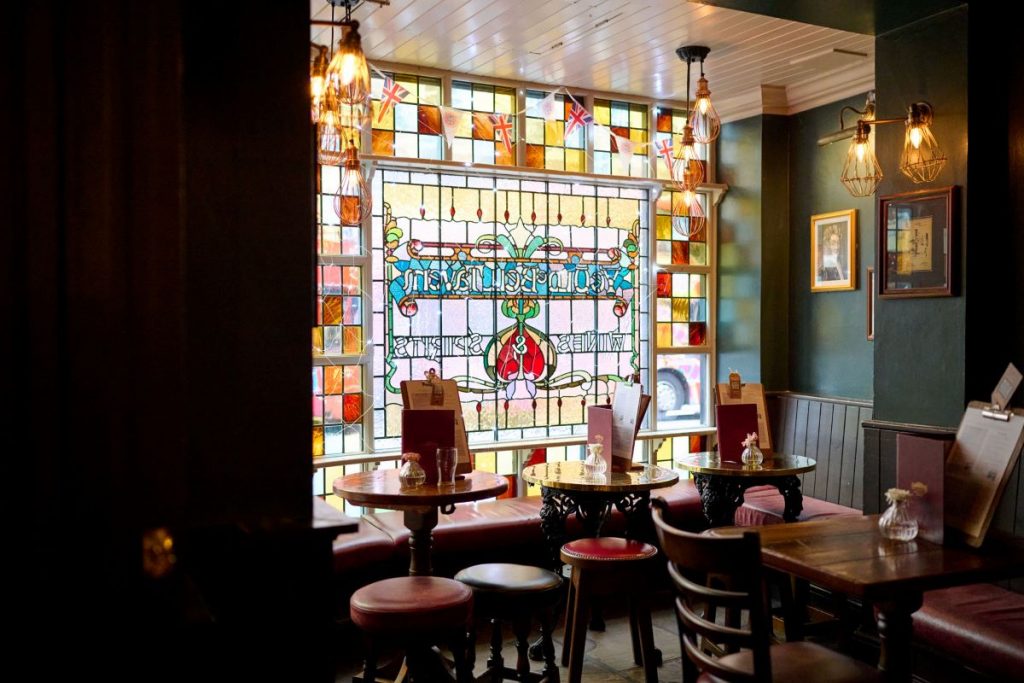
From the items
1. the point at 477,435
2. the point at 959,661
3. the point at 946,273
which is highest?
the point at 946,273

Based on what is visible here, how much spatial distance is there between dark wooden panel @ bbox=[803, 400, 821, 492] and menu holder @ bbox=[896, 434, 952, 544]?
2.88 meters

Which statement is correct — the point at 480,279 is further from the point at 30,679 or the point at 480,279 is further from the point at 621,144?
the point at 30,679

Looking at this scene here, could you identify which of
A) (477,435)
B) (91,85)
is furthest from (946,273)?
(91,85)

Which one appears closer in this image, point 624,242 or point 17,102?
point 17,102

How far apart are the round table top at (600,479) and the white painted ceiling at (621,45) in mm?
2231

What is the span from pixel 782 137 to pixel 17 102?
530 cm

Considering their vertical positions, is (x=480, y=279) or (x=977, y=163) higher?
(x=977, y=163)

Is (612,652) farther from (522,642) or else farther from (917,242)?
(917,242)

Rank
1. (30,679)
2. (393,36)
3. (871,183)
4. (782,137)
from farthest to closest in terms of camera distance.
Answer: (782,137) < (393,36) < (871,183) < (30,679)

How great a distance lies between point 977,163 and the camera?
3.79 m

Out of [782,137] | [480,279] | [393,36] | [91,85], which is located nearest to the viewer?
[91,85]

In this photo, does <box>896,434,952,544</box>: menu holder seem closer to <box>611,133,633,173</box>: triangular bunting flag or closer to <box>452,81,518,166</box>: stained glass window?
<box>452,81,518,166</box>: stained glass window

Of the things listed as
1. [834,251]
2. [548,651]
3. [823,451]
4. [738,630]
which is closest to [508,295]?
[834,251]

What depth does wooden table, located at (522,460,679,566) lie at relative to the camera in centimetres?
374
